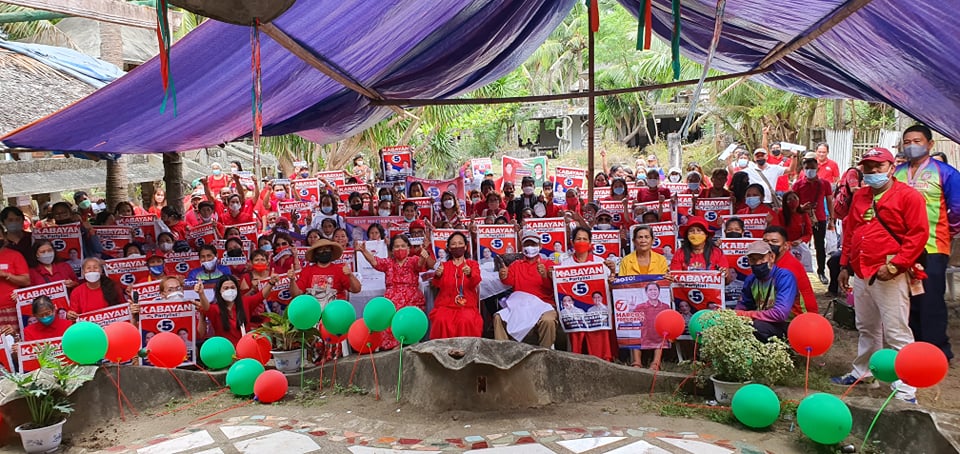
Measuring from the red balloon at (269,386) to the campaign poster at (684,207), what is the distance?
4839mm

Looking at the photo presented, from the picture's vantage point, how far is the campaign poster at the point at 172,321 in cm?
542

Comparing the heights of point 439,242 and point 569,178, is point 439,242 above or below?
below

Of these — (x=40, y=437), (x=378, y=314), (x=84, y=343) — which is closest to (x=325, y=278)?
(x=378, y=314)

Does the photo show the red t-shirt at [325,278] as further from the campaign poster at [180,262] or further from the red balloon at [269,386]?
the red balloon at [269,386]

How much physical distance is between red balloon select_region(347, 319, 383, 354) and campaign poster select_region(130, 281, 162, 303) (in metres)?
1.76

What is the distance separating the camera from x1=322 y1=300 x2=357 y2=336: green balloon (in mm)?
5129

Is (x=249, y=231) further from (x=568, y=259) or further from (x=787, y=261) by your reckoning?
(x=787, y=261)

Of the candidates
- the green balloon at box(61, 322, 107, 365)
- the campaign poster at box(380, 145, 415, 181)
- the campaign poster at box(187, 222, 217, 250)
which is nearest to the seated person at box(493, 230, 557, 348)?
the green balloon at box(61, 322, 107, 365)

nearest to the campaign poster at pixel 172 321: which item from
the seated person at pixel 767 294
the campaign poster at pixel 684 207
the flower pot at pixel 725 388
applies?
the flower pot at pixel 725 388

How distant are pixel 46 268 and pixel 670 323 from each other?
5482mm

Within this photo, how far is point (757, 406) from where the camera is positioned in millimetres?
3965

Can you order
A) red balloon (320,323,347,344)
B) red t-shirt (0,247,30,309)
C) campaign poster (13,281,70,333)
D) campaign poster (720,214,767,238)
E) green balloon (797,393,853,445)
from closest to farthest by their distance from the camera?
green balloon (797,393,853,445) < campaign poster (13,281,70,333) < red balloon (320,323,347,344) < red t-shirt (0,247,30,309) < campaign poster (720,214,767,238)

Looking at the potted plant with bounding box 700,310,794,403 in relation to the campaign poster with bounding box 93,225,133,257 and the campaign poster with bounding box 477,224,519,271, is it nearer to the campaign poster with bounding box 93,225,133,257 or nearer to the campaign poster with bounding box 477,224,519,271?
the campaign poster with bounding box 477,224,519,271

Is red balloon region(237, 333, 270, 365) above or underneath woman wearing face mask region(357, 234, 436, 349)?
underneath
